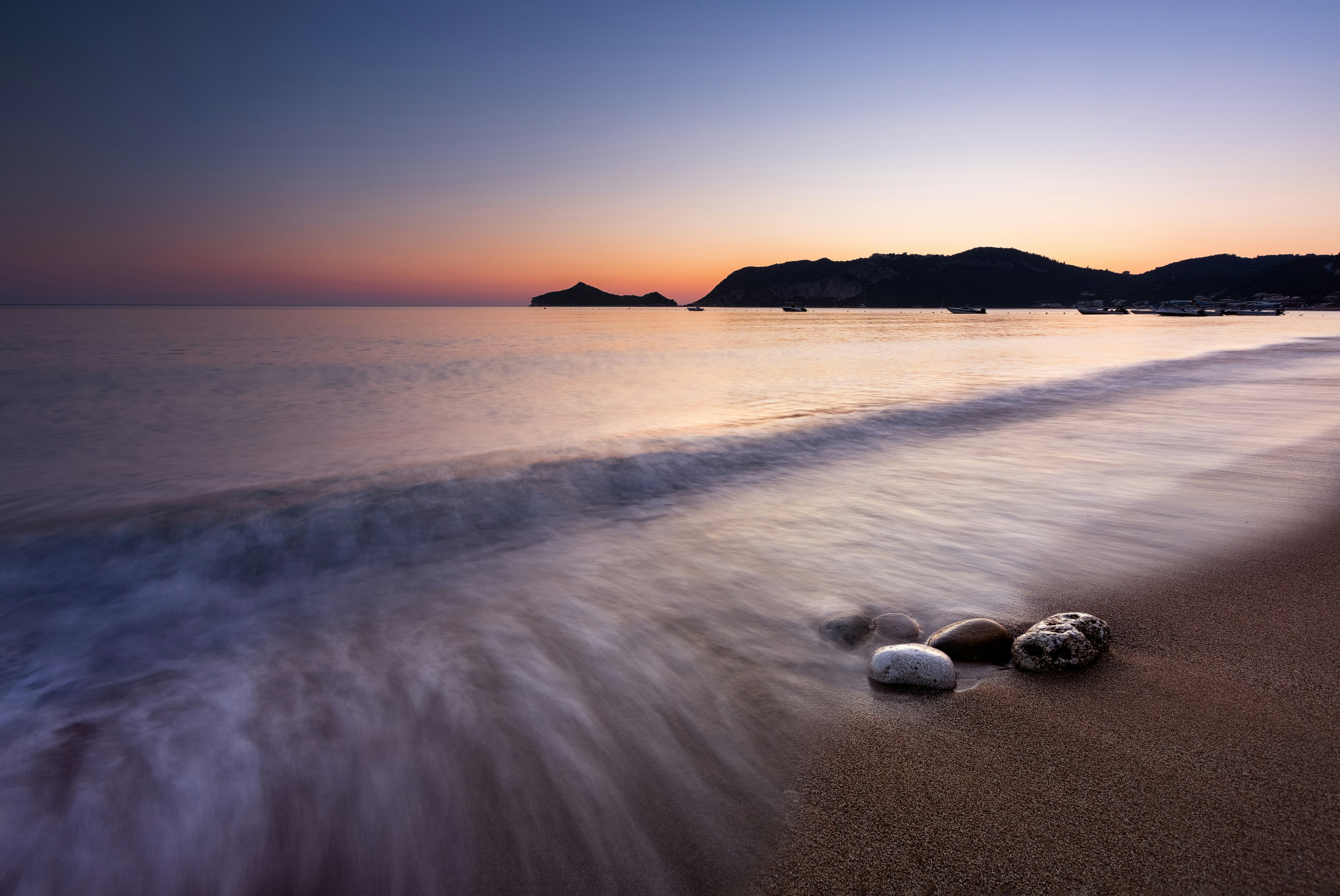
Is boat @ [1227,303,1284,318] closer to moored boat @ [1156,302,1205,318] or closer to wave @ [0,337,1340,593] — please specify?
moored boat @ [1156,302,1205,318]

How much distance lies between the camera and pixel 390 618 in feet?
14.1

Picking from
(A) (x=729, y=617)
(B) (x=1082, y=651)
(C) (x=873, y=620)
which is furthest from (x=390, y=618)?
(B) (x=1082, y=651)

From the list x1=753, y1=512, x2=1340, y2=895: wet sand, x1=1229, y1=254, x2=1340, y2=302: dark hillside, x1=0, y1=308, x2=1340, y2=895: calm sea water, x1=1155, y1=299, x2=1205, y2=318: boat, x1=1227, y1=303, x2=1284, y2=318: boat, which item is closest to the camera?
x1=753, y1=512, x2=1340, y2=895: wet sand

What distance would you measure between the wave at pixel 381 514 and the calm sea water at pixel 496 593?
1.8 inches

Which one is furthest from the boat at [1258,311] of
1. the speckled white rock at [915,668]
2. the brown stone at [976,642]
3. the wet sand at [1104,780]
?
the speckled white rock at [915,668]

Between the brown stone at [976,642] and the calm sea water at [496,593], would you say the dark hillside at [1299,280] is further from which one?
the brown stone at [976,642]

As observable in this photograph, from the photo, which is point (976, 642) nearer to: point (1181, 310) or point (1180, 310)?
point (1181, 310)

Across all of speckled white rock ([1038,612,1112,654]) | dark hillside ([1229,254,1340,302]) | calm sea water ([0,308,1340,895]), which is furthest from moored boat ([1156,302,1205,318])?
speckled white rock ([1038,612,1112,654])

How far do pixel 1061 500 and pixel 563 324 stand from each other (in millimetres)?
75977

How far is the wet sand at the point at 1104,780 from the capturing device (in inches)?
76.4

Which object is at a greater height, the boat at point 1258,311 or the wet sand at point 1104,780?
the boat at point 1258,311

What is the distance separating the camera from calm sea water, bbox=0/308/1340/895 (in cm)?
240

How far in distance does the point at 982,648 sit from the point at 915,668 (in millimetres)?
528

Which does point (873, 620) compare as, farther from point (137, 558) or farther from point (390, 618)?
point (137, 558)
